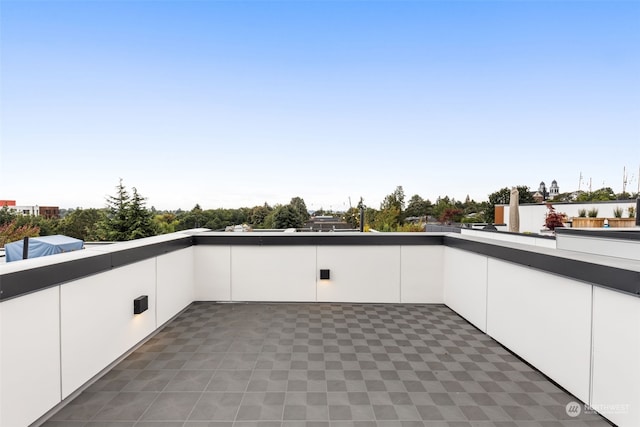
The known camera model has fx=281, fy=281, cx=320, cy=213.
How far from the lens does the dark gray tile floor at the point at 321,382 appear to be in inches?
Answer: 82.8

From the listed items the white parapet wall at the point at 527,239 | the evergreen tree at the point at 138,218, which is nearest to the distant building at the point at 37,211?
the evergreen tree at the point at 138,218

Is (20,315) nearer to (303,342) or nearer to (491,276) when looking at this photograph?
(303,342)

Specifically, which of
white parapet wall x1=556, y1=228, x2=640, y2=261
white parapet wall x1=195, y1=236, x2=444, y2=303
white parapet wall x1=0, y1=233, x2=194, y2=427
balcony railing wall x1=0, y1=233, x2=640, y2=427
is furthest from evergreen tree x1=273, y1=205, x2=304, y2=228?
white parapet wall x1=556, y1=228, x2=640, y2=261

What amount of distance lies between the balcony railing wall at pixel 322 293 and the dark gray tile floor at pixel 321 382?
0.84 feet

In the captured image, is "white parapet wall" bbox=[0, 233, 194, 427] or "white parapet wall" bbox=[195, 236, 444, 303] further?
"white parapet wall" bbox=[195, 236, 444, 303]

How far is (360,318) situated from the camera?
4312 millimetres

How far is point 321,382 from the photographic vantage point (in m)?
2.59

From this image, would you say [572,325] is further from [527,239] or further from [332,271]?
[527,239]

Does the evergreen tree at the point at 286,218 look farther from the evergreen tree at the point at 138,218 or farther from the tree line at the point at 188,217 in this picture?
the evergreen tree at the point at 138,218

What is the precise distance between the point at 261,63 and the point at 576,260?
37.9ft

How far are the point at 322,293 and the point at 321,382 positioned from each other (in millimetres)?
2464

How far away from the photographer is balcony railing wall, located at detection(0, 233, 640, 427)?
1.95m

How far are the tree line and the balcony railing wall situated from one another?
6924 millimetres

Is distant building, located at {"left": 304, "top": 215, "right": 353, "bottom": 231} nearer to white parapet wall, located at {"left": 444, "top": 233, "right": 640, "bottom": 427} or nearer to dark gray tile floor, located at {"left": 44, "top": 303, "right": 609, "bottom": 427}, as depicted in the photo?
dark gray tile floor, located at {"left": 44, "top": 303, "right": 609, "bottom": 427}
